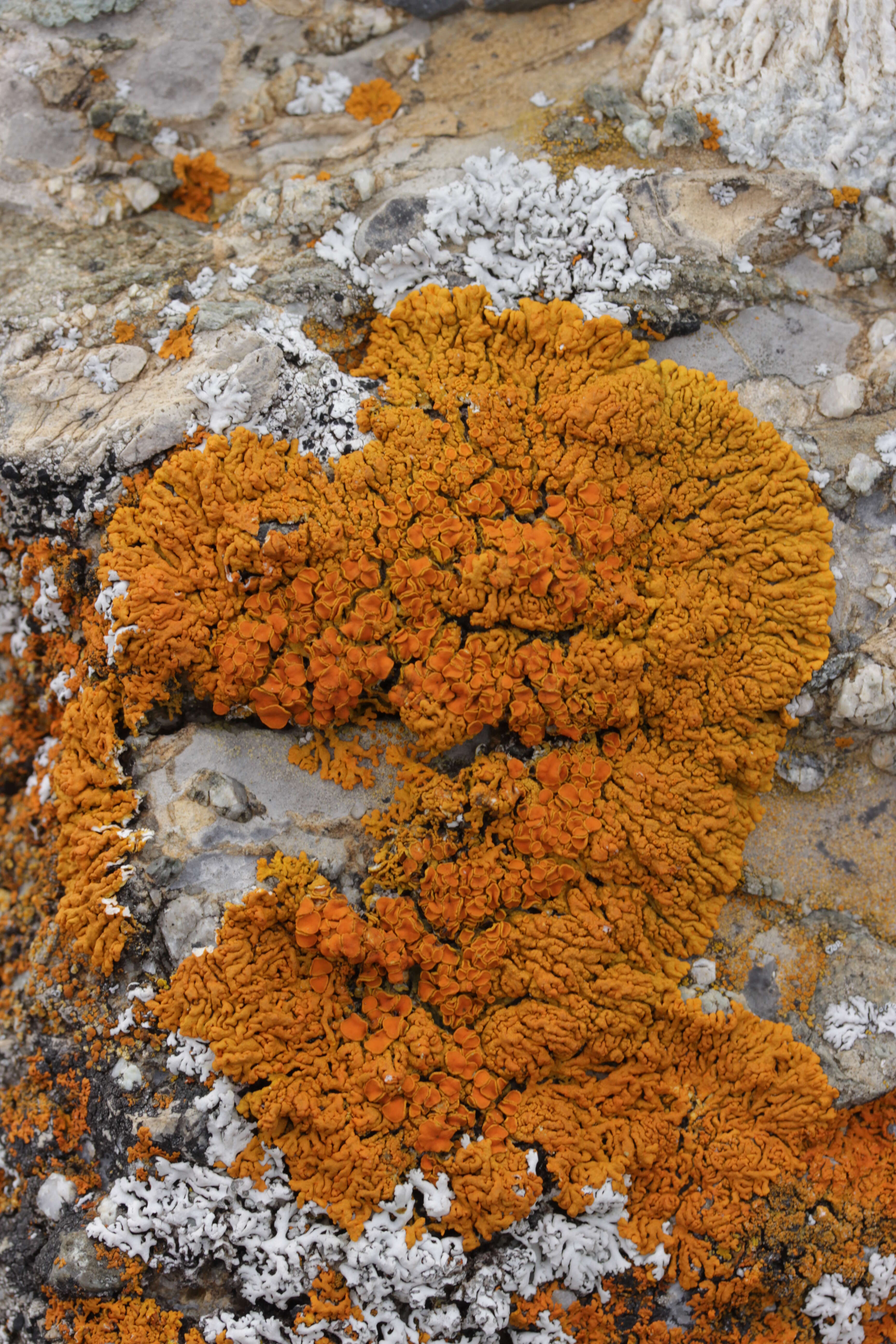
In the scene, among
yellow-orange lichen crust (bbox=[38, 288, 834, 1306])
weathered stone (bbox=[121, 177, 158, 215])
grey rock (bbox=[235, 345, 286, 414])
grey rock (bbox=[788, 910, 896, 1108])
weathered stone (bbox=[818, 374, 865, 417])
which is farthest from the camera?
weathered stone (bbox=[121, 177, 158, 215])

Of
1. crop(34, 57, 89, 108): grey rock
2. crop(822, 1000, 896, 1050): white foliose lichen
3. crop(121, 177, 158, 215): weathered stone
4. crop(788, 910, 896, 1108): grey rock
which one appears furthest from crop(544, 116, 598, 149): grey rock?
crop(822, 1000, 896, 1050): white foliose lichen

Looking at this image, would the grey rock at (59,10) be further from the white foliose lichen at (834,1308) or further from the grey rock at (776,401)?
the white foliose lichen at (834,1308)

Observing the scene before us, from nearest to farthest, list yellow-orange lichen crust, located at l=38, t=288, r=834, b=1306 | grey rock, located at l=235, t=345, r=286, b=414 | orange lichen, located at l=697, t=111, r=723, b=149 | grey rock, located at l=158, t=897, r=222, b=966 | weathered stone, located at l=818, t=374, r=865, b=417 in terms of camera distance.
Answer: yellow-orange lichen crust, located at l=38, t=288, r=834, b=1306 → grey rock, located at l=158, t=897, r=222, b=966 → grey rock, located at l=235, t=345, r=286, b=414 → weathered stone, located at l=818, t=374, r=865, b=417 → orange lichen, located at l=697, t=111, r=723, b=149

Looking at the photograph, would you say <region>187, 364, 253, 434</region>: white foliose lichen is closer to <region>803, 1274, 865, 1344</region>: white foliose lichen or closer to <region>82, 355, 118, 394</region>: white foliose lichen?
<region>82, 355, 118, 394</region>: white foliose lichen

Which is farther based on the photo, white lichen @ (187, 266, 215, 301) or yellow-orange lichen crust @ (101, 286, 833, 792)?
white lichen @ (187, 266, 215, 301)

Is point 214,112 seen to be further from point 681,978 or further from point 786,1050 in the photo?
point 786,1050

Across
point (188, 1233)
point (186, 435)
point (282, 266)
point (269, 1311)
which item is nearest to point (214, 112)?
point (282, 266)

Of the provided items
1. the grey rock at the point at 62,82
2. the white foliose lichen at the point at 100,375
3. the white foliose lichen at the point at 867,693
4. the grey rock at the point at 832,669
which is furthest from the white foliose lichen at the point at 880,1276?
the grey rock at the point at 62,82
